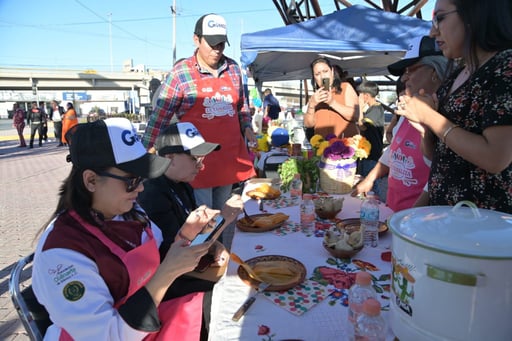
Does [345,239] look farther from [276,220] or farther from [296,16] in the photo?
[296,16]

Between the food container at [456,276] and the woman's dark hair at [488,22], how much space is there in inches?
25.4

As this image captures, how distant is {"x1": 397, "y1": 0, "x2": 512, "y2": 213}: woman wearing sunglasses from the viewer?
3.47 ft

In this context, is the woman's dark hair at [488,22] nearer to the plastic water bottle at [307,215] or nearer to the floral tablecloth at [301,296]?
the floral tablecloth at [301,296]

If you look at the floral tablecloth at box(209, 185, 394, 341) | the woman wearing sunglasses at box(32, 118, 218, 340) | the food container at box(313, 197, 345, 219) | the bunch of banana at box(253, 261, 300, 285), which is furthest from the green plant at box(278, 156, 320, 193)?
the woman wearing sunglasses at box(32, 118, 218, 340)

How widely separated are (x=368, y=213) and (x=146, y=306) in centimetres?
103

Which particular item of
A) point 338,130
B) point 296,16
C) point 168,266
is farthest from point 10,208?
point 296,16

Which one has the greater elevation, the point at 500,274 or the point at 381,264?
the point at 500,274

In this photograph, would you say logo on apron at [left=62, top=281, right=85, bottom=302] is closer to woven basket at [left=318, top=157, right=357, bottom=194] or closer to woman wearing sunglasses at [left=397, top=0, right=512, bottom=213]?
woman wearing sunglasses at [left=397, top=0, right=512, bottom=213]

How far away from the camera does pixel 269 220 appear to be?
1896mm

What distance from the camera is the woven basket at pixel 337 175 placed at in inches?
94.7

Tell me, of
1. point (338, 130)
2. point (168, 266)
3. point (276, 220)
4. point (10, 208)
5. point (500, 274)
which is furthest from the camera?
point (10, 208)

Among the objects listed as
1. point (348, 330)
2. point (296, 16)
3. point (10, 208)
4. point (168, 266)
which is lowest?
point (10, 208)

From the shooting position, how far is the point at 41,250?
101cm

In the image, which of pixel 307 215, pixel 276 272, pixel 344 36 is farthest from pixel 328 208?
pixel 344 36
